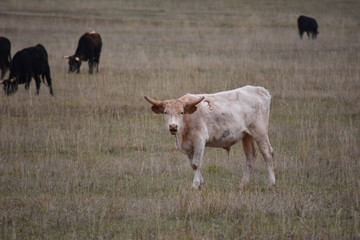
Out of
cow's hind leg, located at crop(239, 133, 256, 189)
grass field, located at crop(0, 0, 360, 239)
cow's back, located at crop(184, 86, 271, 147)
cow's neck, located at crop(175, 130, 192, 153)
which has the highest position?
cow's back, located at crop(184, 86, 271, 147)

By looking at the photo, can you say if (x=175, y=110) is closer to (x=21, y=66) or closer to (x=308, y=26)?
(x=21, y=66)

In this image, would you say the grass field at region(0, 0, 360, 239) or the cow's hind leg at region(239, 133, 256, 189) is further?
the cow's hind leg at region(239, 133, 256, 189)

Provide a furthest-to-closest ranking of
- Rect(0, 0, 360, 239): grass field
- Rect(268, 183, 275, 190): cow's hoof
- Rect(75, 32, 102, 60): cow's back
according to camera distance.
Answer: Rect(75, 32, 102, 60): cow's back
Rect(268, 183, 275, 190): cow's hoof
Rect(0, 0, 360, 239): grass field

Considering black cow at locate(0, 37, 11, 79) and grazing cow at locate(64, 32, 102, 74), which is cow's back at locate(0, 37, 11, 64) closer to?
black cow at locate(0, 37, 11, 79)

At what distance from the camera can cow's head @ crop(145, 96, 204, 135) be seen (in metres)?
6.73

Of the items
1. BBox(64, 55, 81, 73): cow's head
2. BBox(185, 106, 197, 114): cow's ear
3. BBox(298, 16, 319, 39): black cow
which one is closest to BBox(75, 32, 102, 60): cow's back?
BBox(64, 55, 81, 73): cow's head

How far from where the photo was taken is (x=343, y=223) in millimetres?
5824

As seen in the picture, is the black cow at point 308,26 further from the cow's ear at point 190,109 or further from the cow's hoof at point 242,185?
the cow's ear at point 190,109

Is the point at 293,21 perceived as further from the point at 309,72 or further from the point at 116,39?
the point at 309,72

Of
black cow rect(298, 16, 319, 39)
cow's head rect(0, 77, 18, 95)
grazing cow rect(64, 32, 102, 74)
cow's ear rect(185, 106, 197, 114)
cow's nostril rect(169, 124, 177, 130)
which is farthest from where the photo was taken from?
black cow rect(298, 16, 319, 39)

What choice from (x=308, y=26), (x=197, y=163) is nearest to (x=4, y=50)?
(x=197, y=163)

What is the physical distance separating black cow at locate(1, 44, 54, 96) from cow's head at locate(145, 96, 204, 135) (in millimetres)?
7827

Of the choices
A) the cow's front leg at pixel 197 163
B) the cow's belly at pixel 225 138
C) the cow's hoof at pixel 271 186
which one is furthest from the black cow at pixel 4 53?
the cow's hoof at pixel 271 186

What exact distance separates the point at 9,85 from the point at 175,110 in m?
8.37
